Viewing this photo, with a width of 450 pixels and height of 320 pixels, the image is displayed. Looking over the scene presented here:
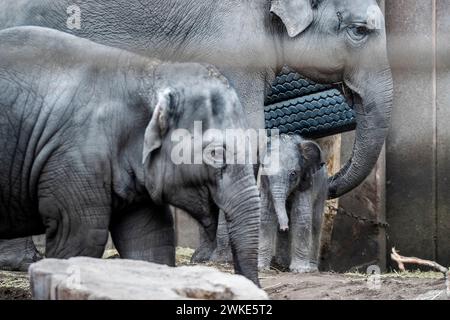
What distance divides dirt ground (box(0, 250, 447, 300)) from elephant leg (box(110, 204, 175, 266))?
2.69 feet

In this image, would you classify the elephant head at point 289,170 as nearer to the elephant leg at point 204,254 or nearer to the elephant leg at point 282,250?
the elephant leg at point 282,250

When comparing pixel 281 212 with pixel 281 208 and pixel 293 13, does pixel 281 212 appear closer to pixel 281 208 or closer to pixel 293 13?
pixel 281 208

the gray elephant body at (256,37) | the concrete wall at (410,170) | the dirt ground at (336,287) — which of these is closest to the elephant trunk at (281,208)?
the dirt ground at (336,287)

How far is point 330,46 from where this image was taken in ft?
30.0

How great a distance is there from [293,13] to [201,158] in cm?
253

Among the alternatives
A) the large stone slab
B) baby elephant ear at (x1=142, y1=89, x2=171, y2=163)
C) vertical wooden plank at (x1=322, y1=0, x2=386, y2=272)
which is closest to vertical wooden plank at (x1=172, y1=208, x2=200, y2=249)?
vertical wooden plank at (x1=322, y1=0, x2=386, y2=272)

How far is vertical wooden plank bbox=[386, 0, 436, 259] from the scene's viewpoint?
1123 centimetres

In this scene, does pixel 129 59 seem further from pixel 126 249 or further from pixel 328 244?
pixel 328 244

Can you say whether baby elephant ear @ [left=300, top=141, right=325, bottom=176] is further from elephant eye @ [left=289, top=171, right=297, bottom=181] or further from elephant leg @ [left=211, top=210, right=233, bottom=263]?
elephant leg @ [left=211, top=210, right=233, bottom=263]

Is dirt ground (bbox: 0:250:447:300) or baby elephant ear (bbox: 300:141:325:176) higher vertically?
baby elephant ear (bbox: 300:141:325:176)
